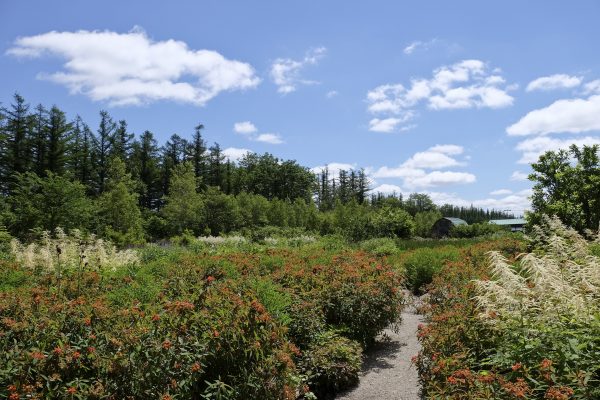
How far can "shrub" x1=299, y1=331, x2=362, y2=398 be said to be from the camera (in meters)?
4.66

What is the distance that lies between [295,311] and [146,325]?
83.9 inches

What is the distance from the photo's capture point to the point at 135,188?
4028cm

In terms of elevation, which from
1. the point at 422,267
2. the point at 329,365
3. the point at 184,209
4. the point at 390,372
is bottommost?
the point at 390,372

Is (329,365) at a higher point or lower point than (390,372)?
higher

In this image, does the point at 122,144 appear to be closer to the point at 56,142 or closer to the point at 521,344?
the point at 56,142

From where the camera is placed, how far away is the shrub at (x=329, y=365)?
466 cm

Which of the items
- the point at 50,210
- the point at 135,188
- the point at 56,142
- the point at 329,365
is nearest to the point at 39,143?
the point at 56,142

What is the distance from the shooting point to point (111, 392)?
2689 millimetres

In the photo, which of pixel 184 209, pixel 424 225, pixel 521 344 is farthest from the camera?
pixel 424 225

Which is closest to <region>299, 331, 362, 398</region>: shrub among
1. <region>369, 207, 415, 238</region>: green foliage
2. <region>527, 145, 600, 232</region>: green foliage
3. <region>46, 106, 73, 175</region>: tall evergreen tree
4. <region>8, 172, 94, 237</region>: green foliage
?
<region>527, 145, 600, 232</region>: green foliage

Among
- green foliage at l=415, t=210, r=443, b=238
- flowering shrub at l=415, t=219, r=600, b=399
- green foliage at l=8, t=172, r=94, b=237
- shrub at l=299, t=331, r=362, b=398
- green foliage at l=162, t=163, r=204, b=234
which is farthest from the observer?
green foliage at l=415, t=210, r=443, b=238

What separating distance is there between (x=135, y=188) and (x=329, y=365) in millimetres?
39171

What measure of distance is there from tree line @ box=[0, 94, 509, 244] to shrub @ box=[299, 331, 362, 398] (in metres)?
13.6

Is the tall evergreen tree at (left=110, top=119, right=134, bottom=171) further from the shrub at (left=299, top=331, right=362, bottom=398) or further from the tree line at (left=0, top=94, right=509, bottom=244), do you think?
the shrub at (left=299, top=331, right=362, bottom=398)
